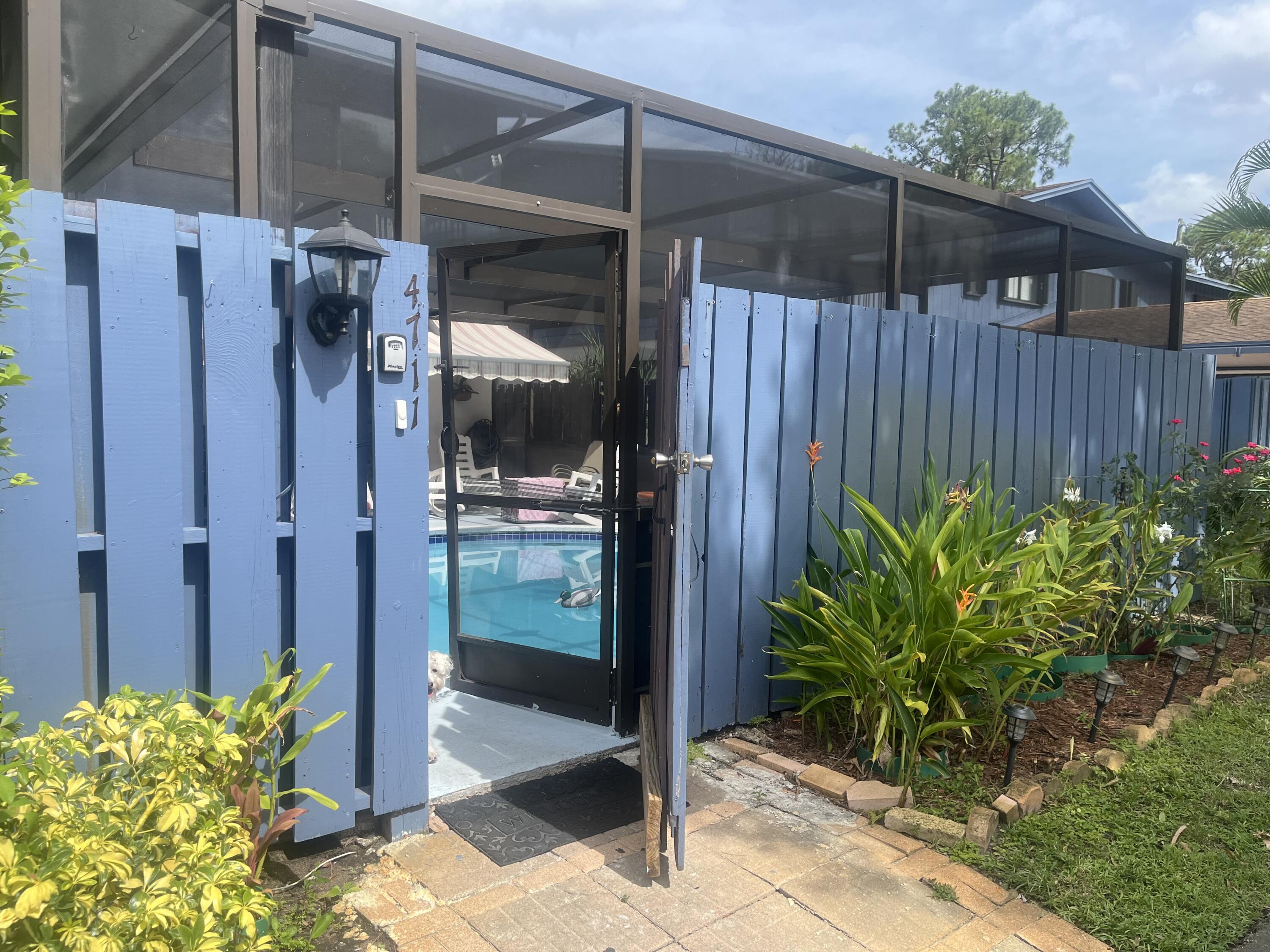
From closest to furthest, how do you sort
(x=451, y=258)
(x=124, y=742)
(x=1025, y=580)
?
(x=124, y=742), (x=1025, y=580), (x=451, y=258)

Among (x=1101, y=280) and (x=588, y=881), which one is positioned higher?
(x=1101, y=280)

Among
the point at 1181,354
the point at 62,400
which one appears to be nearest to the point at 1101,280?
the point at 1181,354

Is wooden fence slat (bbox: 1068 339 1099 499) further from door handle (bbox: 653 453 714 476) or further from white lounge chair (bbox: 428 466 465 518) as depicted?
white lounge chair (bbox: 428 466 465 518)

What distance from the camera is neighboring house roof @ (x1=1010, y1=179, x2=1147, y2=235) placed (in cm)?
1282

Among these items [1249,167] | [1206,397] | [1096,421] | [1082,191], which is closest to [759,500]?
[1096,421]

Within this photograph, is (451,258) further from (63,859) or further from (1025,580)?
(63,859)

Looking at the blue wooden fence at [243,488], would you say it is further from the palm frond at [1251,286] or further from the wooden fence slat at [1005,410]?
the palm frond at [1251,286]

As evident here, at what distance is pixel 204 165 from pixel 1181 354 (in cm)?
639

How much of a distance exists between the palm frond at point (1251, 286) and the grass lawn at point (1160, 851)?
19.8ft

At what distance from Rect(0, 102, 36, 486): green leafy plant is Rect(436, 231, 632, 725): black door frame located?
1.92 metres

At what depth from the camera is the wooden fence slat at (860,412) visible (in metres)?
3.95

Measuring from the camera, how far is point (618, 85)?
3.54 m

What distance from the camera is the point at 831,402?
391 cm

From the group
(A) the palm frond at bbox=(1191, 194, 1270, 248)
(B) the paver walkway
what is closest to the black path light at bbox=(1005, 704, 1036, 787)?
(B) the paver walkway
